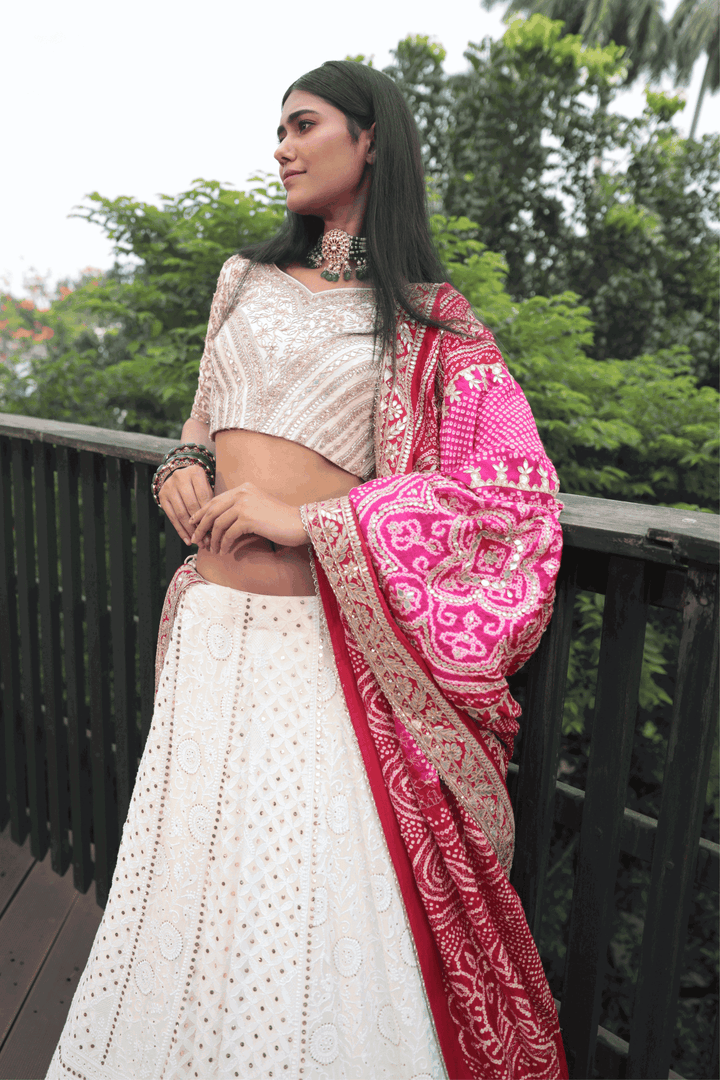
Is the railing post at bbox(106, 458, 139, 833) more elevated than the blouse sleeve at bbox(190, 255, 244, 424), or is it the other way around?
the blouse sleeve at bbox(190, 255, 244, 424)

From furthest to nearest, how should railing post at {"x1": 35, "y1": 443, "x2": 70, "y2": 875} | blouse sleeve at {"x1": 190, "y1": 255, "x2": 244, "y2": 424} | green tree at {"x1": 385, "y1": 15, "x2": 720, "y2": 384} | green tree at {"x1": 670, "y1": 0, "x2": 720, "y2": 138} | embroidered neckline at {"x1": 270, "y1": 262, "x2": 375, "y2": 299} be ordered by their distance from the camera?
green tree at {"x1": 670, "y1": 0, "x2": 720, "y2": 138} < green tree at {"x1": 385, "y1": 15, "x2": 720, "y2": 384} < railing post at {"x1": 35, "y1": 443, "x2": 70, "y2": 875} < blouse sleeve at {"x1": 190, "y1": 255, "x2": 244, "y2": 424} < embroidered neckline at {"x1": 270, "y1": 262, "x2": 375, "y2": 299}

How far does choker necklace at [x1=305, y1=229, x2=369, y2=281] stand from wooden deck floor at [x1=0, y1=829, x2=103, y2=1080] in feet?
5.12

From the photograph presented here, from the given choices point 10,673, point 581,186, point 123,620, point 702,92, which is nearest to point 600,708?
point 123,620

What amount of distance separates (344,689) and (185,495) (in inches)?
15.1

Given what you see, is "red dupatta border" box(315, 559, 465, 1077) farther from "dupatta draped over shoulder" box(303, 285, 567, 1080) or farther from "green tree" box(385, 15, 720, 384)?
"green tree" box(385, 15, 720, 384)

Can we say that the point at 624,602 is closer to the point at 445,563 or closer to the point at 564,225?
the point at 445,563

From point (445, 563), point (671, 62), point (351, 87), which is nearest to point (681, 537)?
point (445, 563)

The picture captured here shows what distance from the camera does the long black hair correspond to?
109cm

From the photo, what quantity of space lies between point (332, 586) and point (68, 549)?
1149mm

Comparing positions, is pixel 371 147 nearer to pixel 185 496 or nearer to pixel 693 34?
pixel 185 496

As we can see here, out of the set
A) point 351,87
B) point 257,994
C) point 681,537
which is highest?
point 351,87

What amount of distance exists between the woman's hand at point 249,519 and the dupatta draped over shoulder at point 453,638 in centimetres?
3

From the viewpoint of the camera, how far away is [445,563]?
3.16ft

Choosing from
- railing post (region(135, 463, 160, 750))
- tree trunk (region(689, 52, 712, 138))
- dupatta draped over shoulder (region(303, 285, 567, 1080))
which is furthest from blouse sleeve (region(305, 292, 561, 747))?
tree trunk (region(689, 52, 712, 138))
